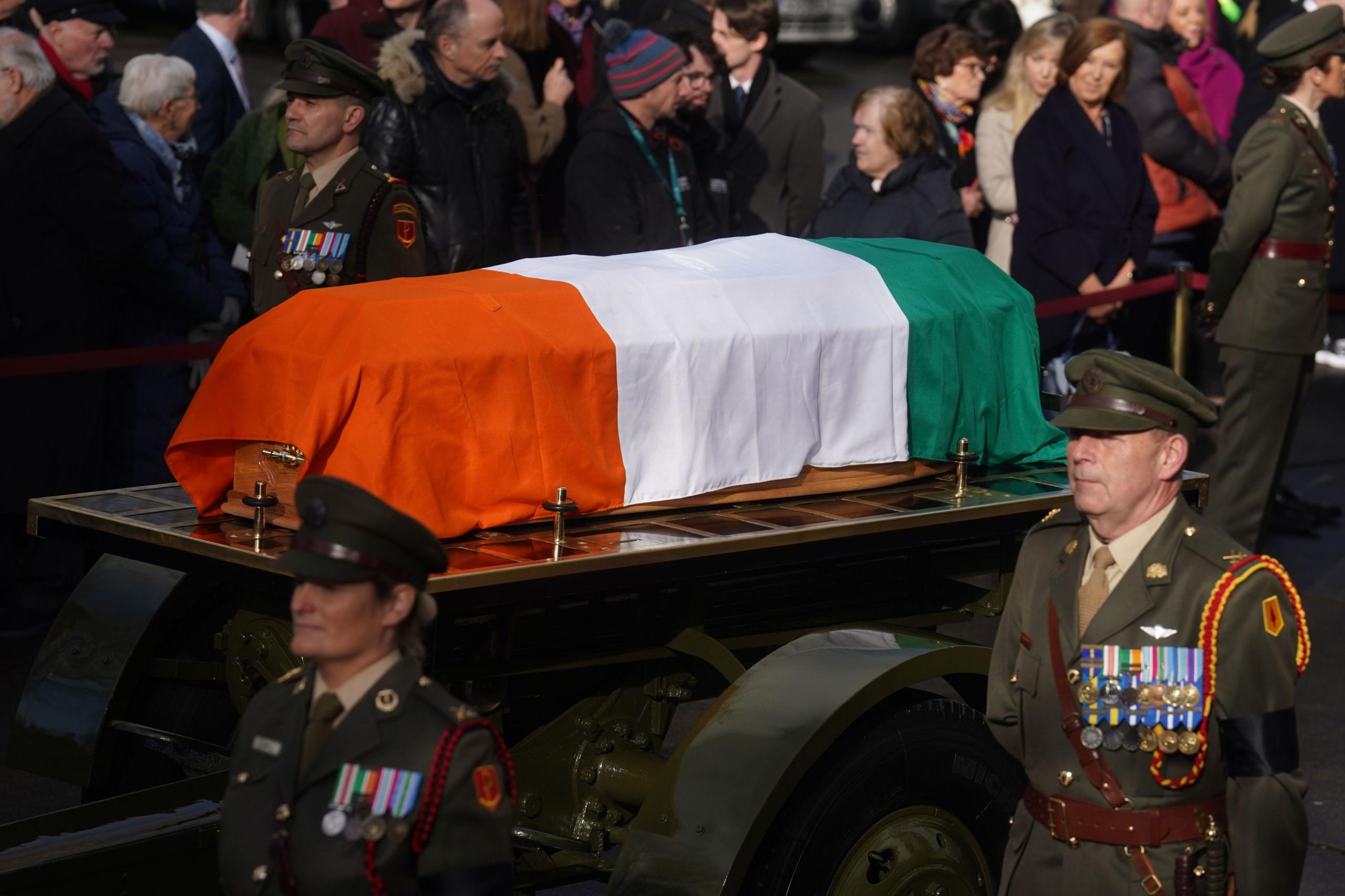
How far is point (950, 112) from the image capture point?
982cm

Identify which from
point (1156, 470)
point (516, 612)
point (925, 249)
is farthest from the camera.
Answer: point (925, 249)

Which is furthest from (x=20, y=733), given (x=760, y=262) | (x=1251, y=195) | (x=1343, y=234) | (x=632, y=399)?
(x=1343, y=234)

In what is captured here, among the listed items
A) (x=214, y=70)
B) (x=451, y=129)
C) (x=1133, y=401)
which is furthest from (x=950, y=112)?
(x=1133, y=401)

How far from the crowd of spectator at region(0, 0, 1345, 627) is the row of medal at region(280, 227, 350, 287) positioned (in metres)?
0.29

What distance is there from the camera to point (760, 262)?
4969mm

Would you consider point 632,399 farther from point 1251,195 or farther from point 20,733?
point 1251,195

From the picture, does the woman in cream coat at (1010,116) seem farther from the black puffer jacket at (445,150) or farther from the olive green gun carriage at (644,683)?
the olive green gun carriage at (644,683)

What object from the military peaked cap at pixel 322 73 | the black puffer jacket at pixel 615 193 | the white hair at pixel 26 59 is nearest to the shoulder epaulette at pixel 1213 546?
the military peaked cap at pixel 322 73

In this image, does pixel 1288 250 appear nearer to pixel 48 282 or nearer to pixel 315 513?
pixel 48 282

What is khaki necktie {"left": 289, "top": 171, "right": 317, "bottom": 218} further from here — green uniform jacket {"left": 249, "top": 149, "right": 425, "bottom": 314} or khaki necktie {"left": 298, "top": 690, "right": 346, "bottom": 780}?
khaki necktie {"left": 298, "top": 690, "right": 346, "bottom": 780}

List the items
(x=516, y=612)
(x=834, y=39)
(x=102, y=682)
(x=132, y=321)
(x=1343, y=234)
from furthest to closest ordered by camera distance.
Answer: (x=834, y=39), (x=1343, y=234), (x=132, y=321), (x=102, y=682), (x=516, y=612)

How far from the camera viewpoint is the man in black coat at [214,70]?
28.2 ft

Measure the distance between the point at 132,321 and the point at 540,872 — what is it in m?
4.05

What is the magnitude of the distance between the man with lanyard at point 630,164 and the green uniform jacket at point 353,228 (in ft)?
6.44
